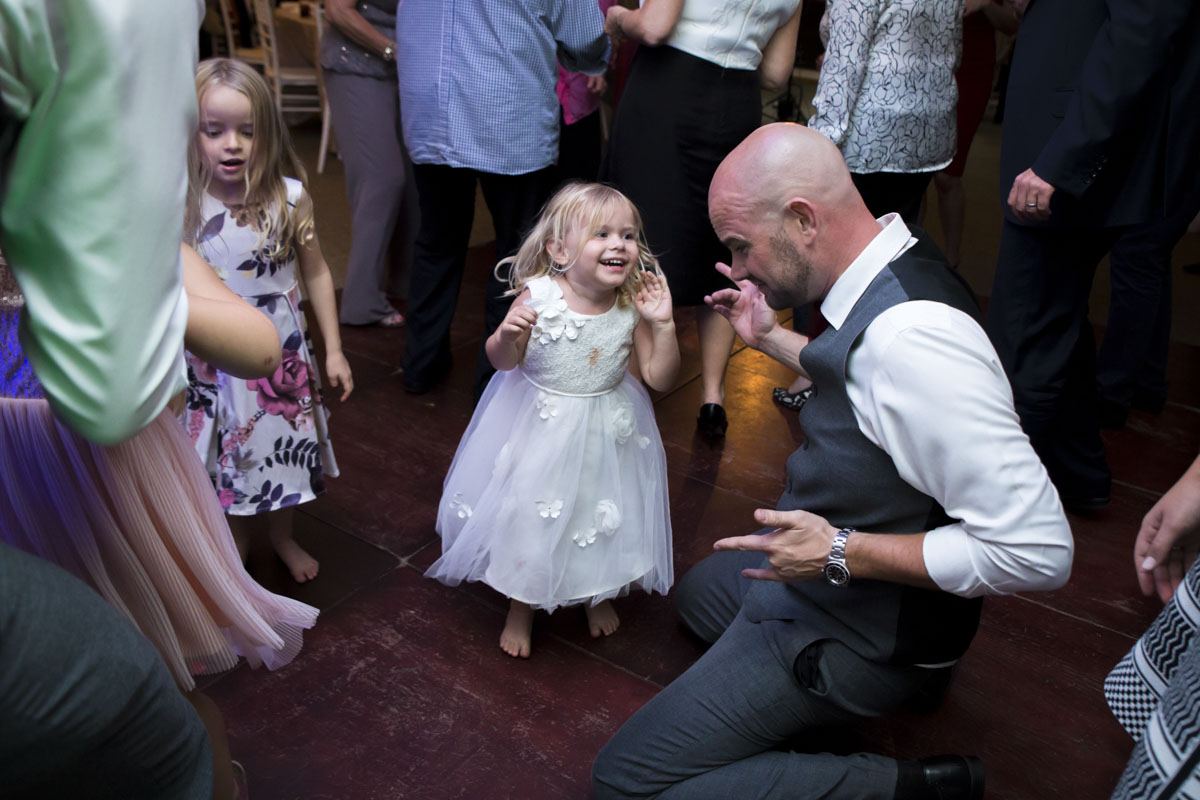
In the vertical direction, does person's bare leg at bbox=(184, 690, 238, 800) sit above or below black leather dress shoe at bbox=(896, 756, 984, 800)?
above

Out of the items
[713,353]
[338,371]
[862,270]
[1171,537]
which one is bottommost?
[713,353]

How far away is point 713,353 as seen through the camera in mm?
3402

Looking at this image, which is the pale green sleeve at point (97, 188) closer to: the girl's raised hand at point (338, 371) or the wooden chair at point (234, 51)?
the girl's raised hand at point (338, 371)

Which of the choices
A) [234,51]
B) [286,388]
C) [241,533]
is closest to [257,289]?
[286,388]

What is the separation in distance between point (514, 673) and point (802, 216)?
123 centimetres

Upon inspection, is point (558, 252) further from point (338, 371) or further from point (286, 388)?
point (286, 388)

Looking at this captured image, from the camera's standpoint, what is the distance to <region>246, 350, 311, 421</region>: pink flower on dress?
235cm

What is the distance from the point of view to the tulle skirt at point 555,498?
2209 mm

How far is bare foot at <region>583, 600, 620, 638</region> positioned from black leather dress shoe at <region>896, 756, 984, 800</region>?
31.2 inches

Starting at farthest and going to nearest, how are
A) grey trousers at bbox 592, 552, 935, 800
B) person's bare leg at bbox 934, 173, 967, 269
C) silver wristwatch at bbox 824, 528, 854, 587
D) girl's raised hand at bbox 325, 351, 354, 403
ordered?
person's bare leg at bbox 934, 173, 967, 269 → girl's raised hand at bbox 325, 351, 354, 403 → grey trousers at bbox 592, 552, 935, 800 → silver wristwatch at bbox 824, 528, 854, 587

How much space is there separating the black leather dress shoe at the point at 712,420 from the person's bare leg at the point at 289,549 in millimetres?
1417

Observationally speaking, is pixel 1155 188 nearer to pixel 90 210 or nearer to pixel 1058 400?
pixel 1058 400

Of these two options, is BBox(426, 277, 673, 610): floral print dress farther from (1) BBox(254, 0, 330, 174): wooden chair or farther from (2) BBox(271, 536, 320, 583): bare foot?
(1) BBox(254, 0, 330, 174): wooden chair

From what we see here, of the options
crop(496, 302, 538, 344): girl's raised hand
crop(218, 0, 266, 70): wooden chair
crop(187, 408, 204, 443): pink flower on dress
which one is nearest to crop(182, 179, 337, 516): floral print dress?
crop(187, 408, 204, 443): pink flower on dress
